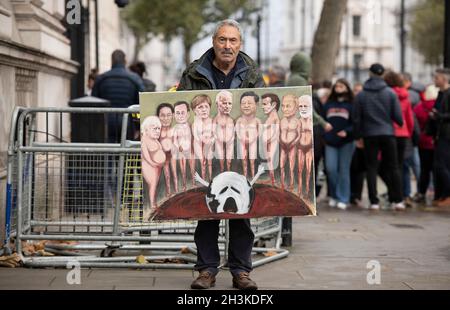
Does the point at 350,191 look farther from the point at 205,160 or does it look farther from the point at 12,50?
the point at 205,160

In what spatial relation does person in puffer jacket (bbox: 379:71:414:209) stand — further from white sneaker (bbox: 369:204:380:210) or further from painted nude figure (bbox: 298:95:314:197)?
painted nude figure (bbox: 298:95:314:197)

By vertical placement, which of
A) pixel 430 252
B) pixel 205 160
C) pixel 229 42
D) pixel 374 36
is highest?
pixel 374 36

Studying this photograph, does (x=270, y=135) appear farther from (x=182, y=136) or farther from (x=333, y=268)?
(x=333, y=268)

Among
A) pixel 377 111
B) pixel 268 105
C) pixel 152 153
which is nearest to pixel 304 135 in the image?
pixel 268 105

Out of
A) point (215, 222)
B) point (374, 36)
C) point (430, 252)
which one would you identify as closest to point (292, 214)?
point (215, 222)

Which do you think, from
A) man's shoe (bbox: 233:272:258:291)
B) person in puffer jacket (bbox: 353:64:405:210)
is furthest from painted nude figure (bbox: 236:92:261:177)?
person in puffer jacket (bbox: 353:64:405:210)

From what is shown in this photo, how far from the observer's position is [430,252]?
10.9 metres

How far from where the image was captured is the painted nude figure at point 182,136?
26.5 feet

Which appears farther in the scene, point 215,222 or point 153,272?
point 153,272

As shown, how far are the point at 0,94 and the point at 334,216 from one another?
5.69 metres

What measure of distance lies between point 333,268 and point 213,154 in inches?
79.2

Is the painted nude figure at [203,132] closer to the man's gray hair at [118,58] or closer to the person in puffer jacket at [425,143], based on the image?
the man's gray hair at [118,58]

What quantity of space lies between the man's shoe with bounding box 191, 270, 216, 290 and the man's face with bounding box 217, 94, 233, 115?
112 cm
